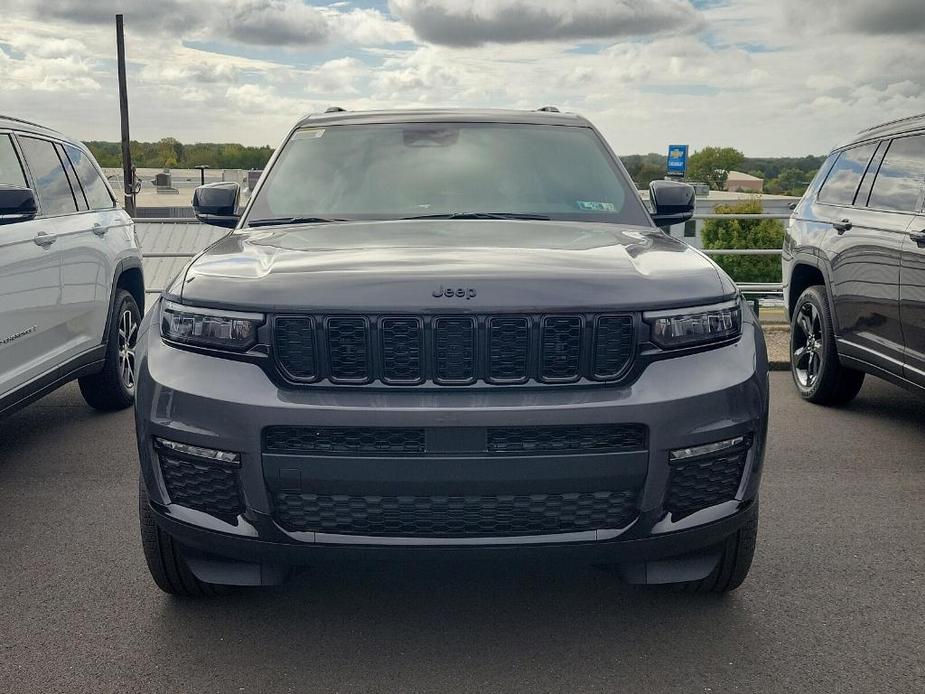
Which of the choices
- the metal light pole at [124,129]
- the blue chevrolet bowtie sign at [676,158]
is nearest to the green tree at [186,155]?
the metal light pole at [124,129]

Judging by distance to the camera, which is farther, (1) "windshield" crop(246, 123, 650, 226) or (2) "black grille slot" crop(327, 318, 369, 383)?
(1) "windshield" crop(246, 123, 650, 226)

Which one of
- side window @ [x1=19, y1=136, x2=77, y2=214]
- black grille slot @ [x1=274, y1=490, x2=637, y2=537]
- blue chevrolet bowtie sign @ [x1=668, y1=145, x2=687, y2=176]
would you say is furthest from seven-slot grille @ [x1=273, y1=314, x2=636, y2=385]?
blue chevrolet bowtie sign @ [x1=668, y1=145, x2=687, y2=176]

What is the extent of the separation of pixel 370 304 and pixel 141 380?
76cm

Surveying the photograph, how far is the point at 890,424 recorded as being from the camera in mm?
6637

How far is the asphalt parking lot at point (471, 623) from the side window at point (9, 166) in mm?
1863

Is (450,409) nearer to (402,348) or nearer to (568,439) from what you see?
(402,348)

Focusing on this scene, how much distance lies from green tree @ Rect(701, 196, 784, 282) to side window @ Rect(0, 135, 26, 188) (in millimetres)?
64885

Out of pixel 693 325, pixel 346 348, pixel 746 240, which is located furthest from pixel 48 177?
pixel 746 240

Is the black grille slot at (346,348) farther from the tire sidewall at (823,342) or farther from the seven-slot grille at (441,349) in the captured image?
the tire sidewall at (823,342)

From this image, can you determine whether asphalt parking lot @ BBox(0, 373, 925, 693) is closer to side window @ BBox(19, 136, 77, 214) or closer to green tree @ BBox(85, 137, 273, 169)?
side window @ BBox(19, 136, 77, 214)

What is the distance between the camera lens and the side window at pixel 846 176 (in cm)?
658

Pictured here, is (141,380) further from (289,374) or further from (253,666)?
(253,666)

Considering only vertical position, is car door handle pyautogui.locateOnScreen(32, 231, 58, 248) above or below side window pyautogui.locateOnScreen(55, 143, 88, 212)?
below

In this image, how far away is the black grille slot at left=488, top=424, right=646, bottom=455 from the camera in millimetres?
2863
